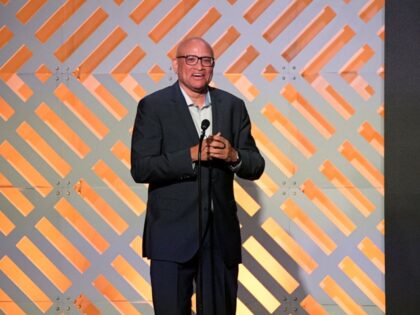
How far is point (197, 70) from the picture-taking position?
2.53 meters

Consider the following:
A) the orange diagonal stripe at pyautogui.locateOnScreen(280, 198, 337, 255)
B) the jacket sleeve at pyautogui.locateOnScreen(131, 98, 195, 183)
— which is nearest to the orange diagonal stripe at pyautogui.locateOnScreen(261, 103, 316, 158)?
the orange diagonal stripe at pyautogui.locateOnScreen(280, 198, 337, 255)

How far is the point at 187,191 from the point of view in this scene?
98.8 inches

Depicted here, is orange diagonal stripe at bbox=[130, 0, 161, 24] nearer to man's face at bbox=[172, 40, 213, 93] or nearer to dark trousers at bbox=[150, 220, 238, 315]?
man's face at bbox=[172, 40, 213, 93]

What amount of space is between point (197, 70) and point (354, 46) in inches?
47.6

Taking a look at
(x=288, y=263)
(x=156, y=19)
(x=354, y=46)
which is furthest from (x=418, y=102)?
(x=156, y=19)

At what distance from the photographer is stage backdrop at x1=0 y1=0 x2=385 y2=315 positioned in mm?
3502

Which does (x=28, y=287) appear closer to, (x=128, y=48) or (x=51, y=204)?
(x=51, y=204)

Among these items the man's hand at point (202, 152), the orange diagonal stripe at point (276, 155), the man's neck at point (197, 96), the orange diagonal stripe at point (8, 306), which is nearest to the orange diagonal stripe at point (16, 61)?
the orange diagonal stripe at point (8, 306)

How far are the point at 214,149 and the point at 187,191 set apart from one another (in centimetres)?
22

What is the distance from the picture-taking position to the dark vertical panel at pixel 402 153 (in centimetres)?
341

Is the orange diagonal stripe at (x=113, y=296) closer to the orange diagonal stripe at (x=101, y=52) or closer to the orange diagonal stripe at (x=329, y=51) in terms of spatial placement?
the orange diagonal stripe at (x=101, y=52)

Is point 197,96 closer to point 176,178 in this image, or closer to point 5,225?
point 176,178

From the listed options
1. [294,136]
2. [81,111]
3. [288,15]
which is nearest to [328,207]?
[294,136]

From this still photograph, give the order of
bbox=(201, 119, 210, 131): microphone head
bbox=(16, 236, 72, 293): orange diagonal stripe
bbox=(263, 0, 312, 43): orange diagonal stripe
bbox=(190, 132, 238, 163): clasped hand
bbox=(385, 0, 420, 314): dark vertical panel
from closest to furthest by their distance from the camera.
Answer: bbox=(201, 119, 210, 131): microphone head, bbox=(190, 132, 238, 163): clasped hand, bbox=(385, 0, 420, 314): dark vertical panel, bbox=(263, 0, 312, 43): orange diagonal stripe, bbox=(16, 236, 72, 293): orange diagonal stripe
